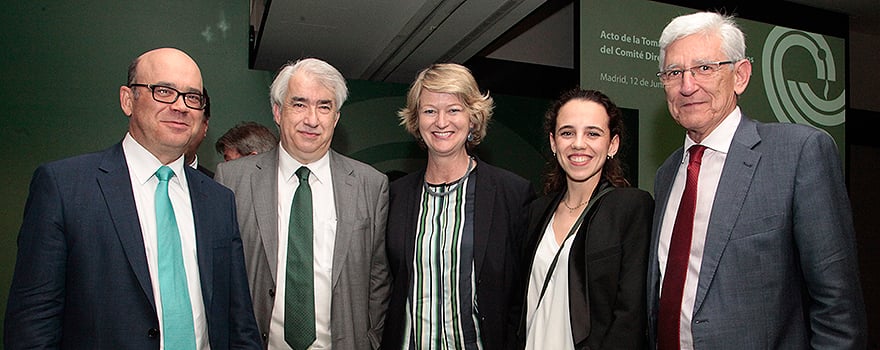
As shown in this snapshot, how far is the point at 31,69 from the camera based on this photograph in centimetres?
423

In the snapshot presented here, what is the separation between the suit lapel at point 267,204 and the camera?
2.41 m

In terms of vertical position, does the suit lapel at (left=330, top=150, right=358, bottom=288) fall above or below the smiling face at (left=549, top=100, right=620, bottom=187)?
below

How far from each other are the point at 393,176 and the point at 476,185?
2.54 meters

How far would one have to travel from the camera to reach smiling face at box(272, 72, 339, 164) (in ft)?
8.16

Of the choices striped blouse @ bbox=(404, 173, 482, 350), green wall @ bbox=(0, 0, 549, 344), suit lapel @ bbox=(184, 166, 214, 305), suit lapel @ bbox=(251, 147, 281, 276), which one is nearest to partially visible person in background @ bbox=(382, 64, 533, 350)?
striped blouse @ bbox=(404, 173, 482, 350)

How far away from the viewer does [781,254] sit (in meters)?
1.90

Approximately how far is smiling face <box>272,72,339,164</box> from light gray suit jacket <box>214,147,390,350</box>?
0.14m

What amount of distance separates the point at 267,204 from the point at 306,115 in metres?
0.38

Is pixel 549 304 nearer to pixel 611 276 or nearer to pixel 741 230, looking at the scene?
pixel 611 276

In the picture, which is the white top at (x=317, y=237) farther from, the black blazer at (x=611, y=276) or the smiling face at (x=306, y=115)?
the black blazer at (x=611, y=276)

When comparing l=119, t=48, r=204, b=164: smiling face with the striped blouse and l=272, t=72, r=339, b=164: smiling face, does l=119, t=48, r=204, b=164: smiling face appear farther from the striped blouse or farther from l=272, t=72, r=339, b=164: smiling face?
the striped blouse

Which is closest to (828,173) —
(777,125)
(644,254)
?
(777,125)

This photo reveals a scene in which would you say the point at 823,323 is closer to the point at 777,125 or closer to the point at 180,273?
the point at 777,125

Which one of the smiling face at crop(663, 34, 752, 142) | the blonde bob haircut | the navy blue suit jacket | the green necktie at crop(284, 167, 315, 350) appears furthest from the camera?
the blonde bob haircut
